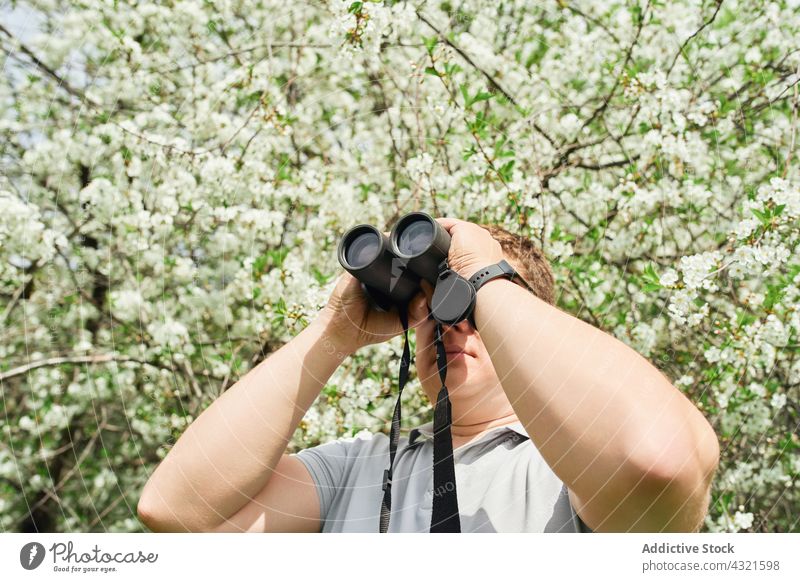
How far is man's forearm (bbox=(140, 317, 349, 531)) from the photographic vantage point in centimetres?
109

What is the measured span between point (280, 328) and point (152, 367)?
0.70m

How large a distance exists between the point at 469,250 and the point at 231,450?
522 millimetres

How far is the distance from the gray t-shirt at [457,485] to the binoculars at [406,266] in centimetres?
29

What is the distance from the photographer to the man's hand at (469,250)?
38.6 inches

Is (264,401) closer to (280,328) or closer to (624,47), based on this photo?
(280,328)

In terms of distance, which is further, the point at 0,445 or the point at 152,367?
the point at 0,445

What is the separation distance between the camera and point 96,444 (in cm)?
346

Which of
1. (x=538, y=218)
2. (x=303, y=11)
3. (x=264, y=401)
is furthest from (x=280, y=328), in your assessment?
(x=303, y=11)

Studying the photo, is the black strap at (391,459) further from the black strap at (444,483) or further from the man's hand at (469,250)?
the man's hand at (469,250)

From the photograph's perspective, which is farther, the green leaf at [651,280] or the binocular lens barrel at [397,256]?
the green leaf at [651,280]

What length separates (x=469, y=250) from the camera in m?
1.00

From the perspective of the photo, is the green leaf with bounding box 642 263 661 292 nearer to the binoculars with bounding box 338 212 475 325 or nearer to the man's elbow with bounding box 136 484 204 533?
the binoculars with bounding box 338 212 475 325

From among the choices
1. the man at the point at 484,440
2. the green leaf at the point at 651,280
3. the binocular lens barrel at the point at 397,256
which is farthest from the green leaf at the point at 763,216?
the binocular lens barrel at the point at 397,256

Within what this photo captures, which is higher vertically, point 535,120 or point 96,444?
point 535,120
